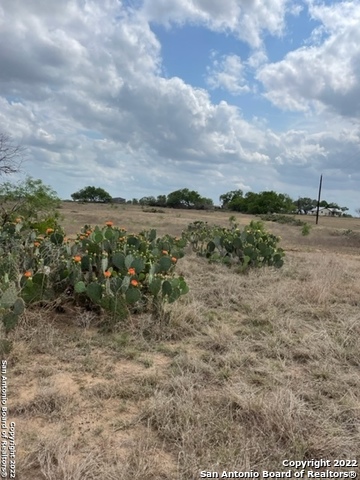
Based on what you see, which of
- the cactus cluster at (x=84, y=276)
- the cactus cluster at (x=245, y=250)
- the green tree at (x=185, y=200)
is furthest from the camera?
the green tree at (x=185, y=200)

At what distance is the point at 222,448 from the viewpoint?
2307 millimetres

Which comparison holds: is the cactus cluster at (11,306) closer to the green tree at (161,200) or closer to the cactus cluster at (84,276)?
the cactus cluster at (84,276)

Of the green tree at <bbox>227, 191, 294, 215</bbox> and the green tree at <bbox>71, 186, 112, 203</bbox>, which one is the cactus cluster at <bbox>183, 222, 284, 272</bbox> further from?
the green tree at <bbox>71, 186, 112, 203</bbox>

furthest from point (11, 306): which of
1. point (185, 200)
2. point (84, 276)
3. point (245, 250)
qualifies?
point (185, 200)

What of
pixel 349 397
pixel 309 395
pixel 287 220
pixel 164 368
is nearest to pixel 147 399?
pixel 164 368

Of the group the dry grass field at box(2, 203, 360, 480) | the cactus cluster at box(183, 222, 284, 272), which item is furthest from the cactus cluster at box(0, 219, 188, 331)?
the cactus cluster at box(183, 222, 284, 272)

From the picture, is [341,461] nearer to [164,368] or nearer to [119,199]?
[164,368]


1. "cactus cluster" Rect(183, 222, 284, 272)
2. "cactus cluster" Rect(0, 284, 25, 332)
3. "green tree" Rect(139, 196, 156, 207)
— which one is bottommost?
"cactus cluster" Rect(0, 284, 25, 332)

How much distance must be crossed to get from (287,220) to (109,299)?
28955 mm

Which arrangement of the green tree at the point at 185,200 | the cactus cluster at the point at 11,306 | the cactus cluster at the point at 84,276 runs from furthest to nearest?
1. the green tree at the point at 185,200
2. the cactus cluster at the point at 84,276
3. the cactus cluster at the point at 11,306

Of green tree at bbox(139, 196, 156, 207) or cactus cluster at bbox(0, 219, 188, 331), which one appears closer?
cactus cluster at bbox(0, 219, 188, 331)

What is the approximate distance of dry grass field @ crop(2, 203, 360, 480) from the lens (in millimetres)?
2254

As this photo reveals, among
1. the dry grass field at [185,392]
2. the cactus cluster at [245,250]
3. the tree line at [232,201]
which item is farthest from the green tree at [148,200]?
the dry grass field at [185,392]

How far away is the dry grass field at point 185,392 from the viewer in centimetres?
225
